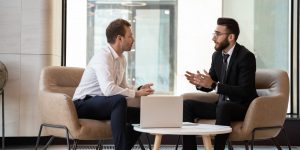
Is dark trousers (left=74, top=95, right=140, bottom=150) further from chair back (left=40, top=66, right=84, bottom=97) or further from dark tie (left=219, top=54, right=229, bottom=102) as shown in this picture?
dark tie (left=219, top=54, right=229, bottom=102)

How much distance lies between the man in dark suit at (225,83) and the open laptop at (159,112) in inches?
22.4

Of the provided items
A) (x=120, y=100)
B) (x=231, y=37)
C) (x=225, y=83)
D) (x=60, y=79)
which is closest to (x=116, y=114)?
(x=120, y=100)

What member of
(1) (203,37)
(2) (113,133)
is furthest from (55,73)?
(1) (203,37)

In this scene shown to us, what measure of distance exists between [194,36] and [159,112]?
127 inches

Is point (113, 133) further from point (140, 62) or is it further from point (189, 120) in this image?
point (140, 62)

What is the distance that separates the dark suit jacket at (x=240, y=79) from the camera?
4438 mm

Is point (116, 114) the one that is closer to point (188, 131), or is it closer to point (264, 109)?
point (188, 131)

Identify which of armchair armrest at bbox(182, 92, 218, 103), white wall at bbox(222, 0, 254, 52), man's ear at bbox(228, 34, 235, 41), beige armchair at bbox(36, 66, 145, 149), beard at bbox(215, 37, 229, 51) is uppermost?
white wall at bbox(222, 0, 254, 52)

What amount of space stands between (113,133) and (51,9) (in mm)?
2632

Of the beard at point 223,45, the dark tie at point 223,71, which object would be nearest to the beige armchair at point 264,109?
the dark tie at point 223,71

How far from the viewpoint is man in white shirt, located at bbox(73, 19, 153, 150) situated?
408cm

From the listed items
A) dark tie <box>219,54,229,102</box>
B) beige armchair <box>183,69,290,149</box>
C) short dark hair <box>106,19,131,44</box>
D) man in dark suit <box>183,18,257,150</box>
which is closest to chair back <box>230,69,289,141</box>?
beige armchair <box>183,69,290,149</box>

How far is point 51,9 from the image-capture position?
6266 mm

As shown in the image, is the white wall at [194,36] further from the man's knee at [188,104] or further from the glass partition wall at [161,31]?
the man's knee at [188,104]
